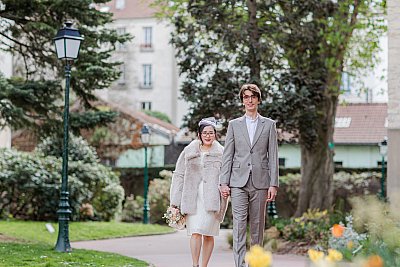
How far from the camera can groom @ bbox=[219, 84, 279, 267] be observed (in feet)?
32.2

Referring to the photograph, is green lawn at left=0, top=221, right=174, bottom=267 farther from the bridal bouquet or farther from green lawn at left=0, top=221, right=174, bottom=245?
the bridal bouquet

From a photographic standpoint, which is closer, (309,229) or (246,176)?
(246,176)

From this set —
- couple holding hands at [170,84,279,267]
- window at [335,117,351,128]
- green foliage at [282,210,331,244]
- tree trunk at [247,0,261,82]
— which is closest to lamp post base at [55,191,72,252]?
couple holding hands at [170,84,279,267]

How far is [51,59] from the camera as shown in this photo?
1769 cm

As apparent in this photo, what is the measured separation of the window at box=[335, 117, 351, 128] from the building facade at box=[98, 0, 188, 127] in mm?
15425

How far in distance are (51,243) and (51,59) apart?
12.7 ft

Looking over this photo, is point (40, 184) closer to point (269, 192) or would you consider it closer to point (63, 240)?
point (63, 240)

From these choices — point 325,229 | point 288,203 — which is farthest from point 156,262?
point 288,203

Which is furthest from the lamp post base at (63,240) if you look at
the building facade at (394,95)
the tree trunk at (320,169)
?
the tree trunk at (320,169)

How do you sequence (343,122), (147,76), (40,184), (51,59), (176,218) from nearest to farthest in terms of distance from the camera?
(176,218) → (51,59) → (40,184) → (343,122) → (147,76)

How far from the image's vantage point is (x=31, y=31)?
56.4 feet

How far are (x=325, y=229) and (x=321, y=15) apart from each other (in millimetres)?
6408

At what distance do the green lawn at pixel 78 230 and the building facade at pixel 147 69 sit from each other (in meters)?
33.7

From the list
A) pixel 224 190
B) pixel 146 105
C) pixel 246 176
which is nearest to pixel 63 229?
pixel 224 190
